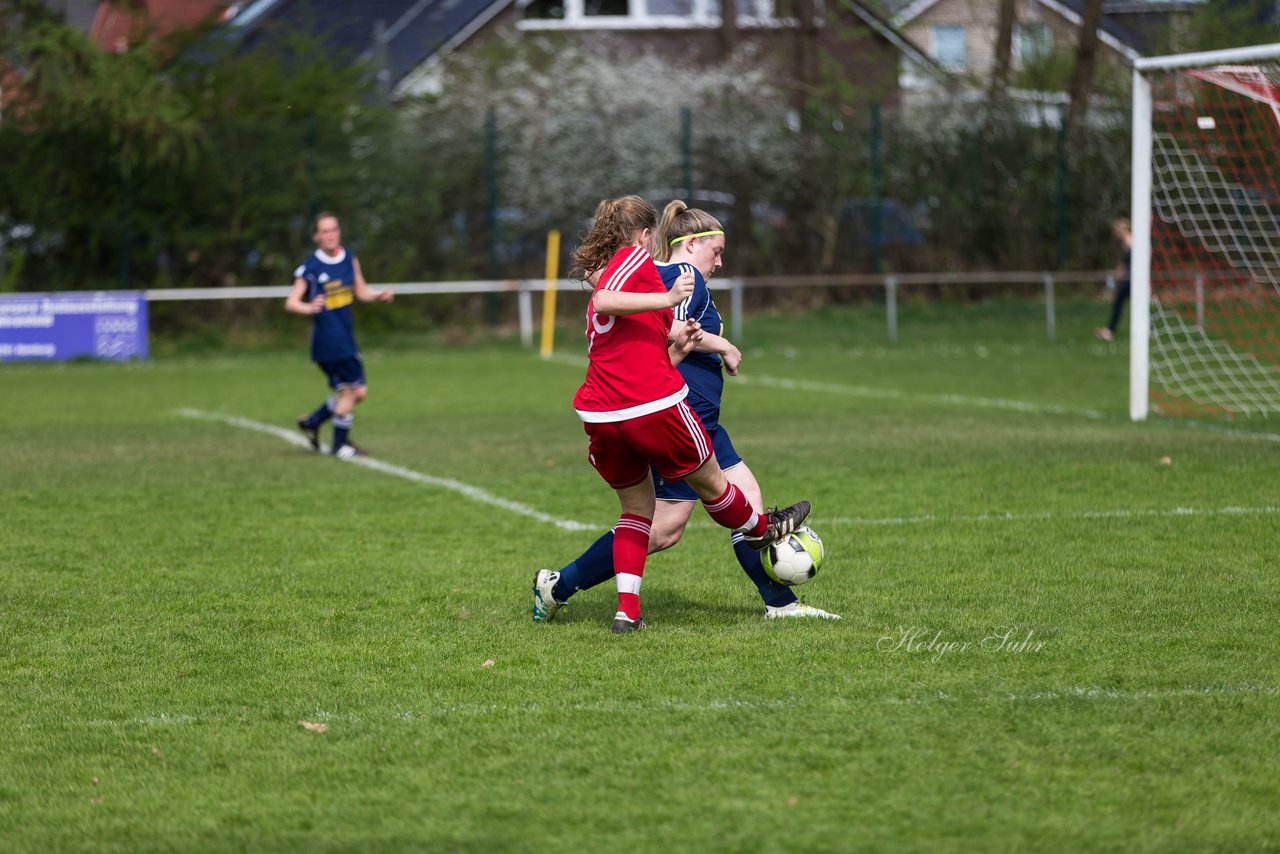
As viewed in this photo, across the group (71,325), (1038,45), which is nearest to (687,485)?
(71,325)

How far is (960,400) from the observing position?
15.5 metres

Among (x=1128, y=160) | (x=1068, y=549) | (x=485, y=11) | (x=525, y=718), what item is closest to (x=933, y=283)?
(x=1128, y=160)

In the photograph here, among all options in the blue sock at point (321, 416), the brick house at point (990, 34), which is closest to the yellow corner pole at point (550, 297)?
the brick house at point (990, 34)

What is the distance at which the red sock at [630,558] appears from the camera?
602 cm

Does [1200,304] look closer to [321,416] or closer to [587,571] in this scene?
[321,416]

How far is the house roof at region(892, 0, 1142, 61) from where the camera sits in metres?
34.9

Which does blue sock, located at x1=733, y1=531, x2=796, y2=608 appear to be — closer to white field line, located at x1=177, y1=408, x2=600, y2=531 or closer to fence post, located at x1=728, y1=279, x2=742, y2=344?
white field line, located at x1=177, y1=408, x2=600, y2=531

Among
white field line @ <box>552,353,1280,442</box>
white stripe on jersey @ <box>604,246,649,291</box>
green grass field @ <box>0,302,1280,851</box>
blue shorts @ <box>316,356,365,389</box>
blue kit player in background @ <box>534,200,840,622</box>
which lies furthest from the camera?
white field line @ <box>552,353,1280,442</box>

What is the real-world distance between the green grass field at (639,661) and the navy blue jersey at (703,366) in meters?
0.85

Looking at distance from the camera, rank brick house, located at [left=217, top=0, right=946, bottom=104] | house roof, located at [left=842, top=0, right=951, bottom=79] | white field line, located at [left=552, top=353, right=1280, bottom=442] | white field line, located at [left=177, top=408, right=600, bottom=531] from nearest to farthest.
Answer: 1. white field line, located at [left=177, top=408, right=600, bottom=531]
2. white field line, located at [left=552, top=353, right=1280, bottom=442]
3. house roof, located at [left=842, top=0, right=951, bottom=79]
4. brick house, located at [left=217, top=0, right=946, bottom=104]

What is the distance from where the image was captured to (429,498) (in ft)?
32.2

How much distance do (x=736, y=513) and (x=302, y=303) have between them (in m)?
6.87

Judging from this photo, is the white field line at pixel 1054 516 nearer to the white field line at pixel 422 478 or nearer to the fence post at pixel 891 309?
the white field line at pixel 422 478

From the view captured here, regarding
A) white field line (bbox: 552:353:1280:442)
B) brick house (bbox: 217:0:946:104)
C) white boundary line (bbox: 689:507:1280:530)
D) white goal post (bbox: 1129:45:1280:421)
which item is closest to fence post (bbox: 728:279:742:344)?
white field line (bbox: 552:353:1280:442)
